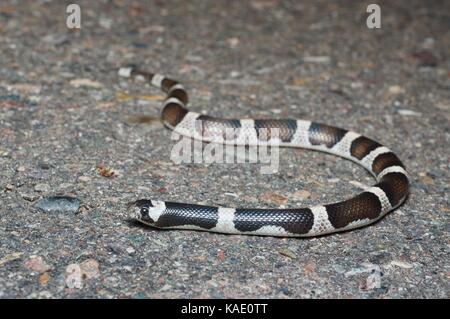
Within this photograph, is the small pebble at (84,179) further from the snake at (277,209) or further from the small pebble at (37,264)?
the small pebble at (37,264)

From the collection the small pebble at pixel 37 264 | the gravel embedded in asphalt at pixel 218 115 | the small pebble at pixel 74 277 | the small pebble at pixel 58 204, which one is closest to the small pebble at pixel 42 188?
the gravel embedded in asphalt at pixel 218 115

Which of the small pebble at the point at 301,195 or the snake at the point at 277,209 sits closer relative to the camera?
the snake at the point at 277,209

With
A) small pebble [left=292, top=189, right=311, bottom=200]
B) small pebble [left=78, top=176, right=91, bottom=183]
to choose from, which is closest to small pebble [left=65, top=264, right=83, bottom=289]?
small pebble [left=78, top=176, right=91, bottom=183]

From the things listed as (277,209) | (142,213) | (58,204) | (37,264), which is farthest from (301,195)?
(37,264)

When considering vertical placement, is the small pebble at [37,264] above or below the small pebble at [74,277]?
above

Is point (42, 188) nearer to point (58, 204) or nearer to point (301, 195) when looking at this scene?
point (58, 204)

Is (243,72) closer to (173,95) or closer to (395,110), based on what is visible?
(173,95)

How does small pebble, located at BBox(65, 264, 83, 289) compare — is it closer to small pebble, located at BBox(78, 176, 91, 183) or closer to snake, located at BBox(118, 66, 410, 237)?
snake, located at BBox(118, 66, 410, 237)

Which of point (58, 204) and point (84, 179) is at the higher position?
point (84, 179)

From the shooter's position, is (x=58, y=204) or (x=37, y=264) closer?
(x=37, y=264)

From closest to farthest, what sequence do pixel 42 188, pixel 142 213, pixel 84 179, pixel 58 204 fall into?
pixel 142 213, pixel 58 204, pixel 42 188, pixel 84 179
